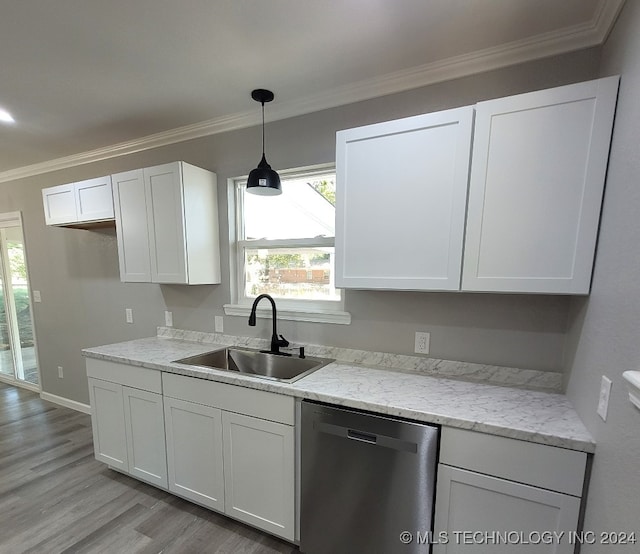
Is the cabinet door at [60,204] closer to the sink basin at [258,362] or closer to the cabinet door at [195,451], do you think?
the sink basin at [258,362]

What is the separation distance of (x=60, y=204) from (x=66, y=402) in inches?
88.5

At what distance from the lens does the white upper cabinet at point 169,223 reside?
2113 mm

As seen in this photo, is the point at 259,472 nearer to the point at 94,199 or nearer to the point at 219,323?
the point at 219,323

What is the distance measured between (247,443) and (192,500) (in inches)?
26.3

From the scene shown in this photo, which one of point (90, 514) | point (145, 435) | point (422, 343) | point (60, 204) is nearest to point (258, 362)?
point (145, 435)

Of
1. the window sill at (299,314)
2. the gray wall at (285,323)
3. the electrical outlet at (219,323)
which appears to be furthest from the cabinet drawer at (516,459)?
the electrical outlet at (219,323)

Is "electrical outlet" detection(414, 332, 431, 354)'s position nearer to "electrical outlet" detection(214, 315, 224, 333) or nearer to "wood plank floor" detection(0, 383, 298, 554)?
"wood plank floor" detection(0, 383, 298, 554)

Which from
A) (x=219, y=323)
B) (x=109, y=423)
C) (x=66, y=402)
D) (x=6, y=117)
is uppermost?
(x=6, y=117)

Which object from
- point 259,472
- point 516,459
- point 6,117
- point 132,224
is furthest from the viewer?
point 132,224

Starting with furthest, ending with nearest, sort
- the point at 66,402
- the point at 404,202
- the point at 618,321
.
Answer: the point at 66,402, the point at 404,202, the point at 618,321

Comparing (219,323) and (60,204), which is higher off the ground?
(60,204)

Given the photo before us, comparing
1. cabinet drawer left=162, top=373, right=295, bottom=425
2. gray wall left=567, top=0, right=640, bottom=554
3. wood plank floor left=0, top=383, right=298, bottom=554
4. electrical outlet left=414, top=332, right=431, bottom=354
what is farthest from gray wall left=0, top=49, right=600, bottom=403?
wood plank floor left=0, top=383, right=298, bottom=554

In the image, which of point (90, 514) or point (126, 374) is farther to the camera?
point (126, 374)

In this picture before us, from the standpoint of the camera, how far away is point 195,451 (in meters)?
1.79
